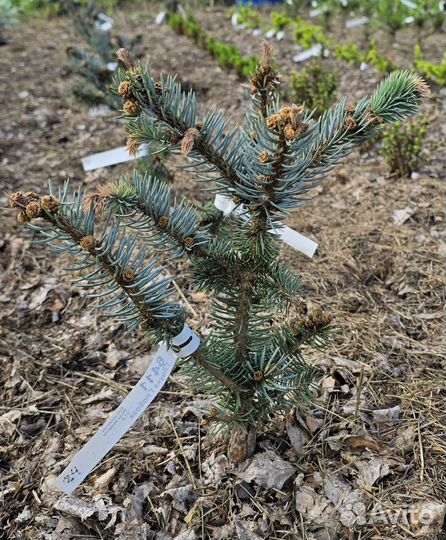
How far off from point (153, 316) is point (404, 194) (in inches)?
91.2

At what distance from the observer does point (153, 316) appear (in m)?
1.20

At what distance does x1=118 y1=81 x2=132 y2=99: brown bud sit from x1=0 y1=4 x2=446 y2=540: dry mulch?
1.13 meters

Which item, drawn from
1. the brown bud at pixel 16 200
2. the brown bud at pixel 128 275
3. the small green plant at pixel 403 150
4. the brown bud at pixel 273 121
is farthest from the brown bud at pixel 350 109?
the small green plant at pixel 403 150

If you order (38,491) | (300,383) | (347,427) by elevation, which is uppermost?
(300,383)

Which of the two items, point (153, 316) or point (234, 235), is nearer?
point (153, 316)

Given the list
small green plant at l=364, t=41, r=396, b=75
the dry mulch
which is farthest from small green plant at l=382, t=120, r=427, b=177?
small green plant at l=364, t=41, r=396, b=75

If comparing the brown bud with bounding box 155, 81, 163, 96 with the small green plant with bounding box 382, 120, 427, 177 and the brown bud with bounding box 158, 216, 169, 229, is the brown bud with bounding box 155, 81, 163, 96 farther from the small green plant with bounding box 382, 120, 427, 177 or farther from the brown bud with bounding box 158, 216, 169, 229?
the small green plant with bounding box 382, 120, 427, 177

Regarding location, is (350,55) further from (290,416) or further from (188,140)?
(188,140)

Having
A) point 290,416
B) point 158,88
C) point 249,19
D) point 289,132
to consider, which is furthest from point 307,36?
point 289,132

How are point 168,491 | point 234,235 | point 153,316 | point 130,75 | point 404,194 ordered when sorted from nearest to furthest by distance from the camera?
1. point 130,75
2. point 153,316
3. point 234,235
4. point 168,491
5. point 404,194

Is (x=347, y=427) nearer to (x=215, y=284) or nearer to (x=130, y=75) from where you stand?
(x=215, y=284)

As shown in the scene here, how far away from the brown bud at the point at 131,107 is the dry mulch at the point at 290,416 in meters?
1.10

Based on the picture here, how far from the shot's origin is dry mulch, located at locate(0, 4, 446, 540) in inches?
61.3

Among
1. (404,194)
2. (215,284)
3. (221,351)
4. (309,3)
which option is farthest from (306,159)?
(309,3)
